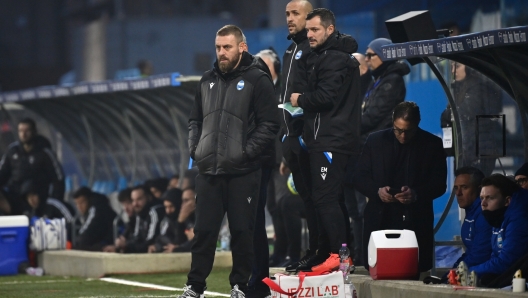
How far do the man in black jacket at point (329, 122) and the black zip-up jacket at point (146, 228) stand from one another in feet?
19.2

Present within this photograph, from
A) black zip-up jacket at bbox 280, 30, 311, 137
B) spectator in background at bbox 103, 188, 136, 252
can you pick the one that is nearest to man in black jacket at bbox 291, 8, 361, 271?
black zip-up jacket at bbox 280, 30, 311, 137

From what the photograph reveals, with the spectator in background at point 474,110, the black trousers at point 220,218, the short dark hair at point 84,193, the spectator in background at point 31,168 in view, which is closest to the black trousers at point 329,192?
the black trousers at point 220,218

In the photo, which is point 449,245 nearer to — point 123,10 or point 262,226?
point 262,226

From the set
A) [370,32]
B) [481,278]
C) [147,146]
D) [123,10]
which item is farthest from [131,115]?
[123,10]

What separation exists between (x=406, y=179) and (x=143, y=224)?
20.2ft

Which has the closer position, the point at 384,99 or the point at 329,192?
the point at 329,192

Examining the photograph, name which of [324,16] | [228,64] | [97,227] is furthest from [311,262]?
[97,227]

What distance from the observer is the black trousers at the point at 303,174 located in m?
9.52

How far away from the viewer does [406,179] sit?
9766 millimetres

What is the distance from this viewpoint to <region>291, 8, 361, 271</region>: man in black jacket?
924 cm

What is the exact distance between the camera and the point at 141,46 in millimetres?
39812

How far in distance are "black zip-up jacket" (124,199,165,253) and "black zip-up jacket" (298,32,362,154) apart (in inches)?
238

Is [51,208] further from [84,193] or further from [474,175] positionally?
[474,175]

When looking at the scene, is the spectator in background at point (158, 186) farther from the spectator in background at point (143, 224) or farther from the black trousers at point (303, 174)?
the black trousers at point (303, 174)
